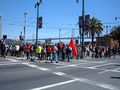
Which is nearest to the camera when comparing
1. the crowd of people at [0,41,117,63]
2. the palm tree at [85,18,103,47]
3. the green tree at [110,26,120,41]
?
the crowd of people at [0,41,117,63]

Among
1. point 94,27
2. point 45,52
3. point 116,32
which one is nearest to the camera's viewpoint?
point 45,52

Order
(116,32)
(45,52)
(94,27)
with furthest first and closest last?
1. (116,32)
2. (94,27)
3. (45,52)

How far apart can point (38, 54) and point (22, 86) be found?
12.0 meters

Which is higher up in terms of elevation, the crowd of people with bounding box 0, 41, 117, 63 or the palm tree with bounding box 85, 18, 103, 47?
the palm tree with bounding box 85, 18, 103, 47

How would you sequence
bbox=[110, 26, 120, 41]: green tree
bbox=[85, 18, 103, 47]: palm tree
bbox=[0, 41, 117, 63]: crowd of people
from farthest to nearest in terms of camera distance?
bbox=[110, 26, 120, 41]: green tree → bbox=[85, 18, 103, 47]: palm tree → bbox=[0, 41, 117, 63]: crowd of people

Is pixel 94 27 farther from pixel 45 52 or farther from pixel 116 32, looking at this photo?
pixel 45 52

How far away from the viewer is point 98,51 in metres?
28.9

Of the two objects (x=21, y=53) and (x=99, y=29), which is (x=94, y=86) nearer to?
(x=21, y=53)

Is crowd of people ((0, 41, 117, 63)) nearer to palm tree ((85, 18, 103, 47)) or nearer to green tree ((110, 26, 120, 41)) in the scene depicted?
palm tree ((85, 18, 103, 47))

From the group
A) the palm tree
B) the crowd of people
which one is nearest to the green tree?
the palm tree

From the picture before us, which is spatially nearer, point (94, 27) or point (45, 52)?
point (45, 52)

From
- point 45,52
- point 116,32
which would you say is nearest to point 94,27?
point 116,32

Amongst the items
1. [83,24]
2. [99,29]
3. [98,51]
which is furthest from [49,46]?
[99,29]

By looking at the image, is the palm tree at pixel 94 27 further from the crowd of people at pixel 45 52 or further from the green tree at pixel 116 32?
the crowd of people at pixel 45 52
